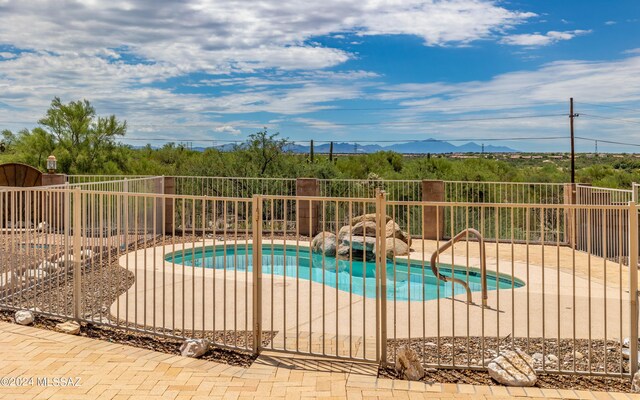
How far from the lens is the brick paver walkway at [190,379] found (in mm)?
4273

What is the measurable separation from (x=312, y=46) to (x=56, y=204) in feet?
64.8

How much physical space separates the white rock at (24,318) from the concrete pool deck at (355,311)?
100cm

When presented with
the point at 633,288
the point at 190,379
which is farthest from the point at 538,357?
the point at 190,379

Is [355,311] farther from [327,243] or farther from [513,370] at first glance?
[327,243]

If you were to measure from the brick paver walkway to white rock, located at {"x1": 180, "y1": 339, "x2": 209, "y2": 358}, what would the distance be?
0.14 metres

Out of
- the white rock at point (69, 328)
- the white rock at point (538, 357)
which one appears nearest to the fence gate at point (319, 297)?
the white rock at point (538, 357)

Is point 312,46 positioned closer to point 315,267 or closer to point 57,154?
point 57,154

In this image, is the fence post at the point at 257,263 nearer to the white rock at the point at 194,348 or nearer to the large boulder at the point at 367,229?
the white rock at the point at 194,348

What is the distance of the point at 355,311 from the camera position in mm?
7273

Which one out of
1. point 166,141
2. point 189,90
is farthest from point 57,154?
point 189,90

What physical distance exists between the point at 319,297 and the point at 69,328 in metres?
3.36

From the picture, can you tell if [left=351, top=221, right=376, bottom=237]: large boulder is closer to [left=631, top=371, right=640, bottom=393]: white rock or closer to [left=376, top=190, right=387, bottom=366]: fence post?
[left=376, top=190, right=387, bottom=366]: fence post

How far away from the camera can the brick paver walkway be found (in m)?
4.27

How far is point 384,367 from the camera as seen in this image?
16.1 ft
